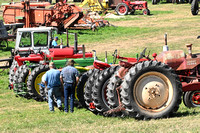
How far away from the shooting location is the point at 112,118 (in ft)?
34.0

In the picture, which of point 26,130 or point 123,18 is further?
point 123,18

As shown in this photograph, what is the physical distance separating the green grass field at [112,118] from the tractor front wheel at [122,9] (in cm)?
585

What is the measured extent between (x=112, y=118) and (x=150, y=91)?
1.19 m

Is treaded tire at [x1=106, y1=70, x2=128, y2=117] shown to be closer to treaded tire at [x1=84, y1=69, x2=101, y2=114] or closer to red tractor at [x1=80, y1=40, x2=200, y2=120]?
red tractor at [x1=80, y1=40, x2=200, y2=120]

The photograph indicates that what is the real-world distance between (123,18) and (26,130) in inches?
1354

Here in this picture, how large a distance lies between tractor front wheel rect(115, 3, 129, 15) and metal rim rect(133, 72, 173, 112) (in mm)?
36315

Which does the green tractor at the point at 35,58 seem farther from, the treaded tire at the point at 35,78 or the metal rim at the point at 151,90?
the metal rim at the point at 151,90

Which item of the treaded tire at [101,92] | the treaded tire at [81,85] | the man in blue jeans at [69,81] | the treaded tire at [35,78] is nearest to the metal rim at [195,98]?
the treaded tire at [101,92]

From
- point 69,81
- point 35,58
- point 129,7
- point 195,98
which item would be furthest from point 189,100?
point 129,7

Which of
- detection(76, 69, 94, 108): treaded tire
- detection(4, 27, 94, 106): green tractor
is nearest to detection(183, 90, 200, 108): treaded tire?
detection(76, 69, 94, 108): treaded tire

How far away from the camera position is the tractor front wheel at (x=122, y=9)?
45812 mm

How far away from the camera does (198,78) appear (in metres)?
11.1

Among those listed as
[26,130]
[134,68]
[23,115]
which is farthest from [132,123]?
[23,115]

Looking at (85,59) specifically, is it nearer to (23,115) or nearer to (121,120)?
(23,115)
